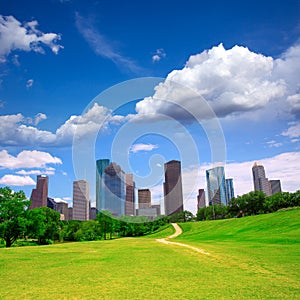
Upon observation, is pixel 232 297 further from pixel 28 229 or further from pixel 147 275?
pixel 28 229

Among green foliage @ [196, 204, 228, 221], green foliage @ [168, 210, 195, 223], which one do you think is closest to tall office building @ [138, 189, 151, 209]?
green foliage @ [196, 204, 228, 221]

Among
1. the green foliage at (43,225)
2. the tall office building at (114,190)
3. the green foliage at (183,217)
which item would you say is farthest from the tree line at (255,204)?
the green foliage at (43,225)

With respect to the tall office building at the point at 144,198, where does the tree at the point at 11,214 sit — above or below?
below

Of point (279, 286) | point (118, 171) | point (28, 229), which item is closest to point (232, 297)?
point (279, 286)

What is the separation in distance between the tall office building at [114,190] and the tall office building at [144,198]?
4.30 m

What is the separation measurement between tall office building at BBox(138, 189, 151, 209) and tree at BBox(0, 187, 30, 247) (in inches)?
1325

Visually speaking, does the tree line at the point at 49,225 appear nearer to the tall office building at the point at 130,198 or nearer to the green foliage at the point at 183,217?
the tall office building at the point at 130,198

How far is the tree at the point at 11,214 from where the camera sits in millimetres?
49844

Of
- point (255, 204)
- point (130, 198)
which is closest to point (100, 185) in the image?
point (130, 198)

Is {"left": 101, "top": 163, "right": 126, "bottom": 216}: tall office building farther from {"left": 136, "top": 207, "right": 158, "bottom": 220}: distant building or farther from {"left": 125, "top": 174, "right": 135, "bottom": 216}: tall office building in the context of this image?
{"left": 136, "top": 207, "right": 158, "bottom": 220}: distant building

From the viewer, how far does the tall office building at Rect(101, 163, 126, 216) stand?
74.1 metres

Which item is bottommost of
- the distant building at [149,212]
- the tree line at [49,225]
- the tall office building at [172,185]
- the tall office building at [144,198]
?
the tree line at [49,225]

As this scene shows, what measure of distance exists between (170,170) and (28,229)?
43506mm

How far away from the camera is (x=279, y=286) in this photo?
1120 cm
